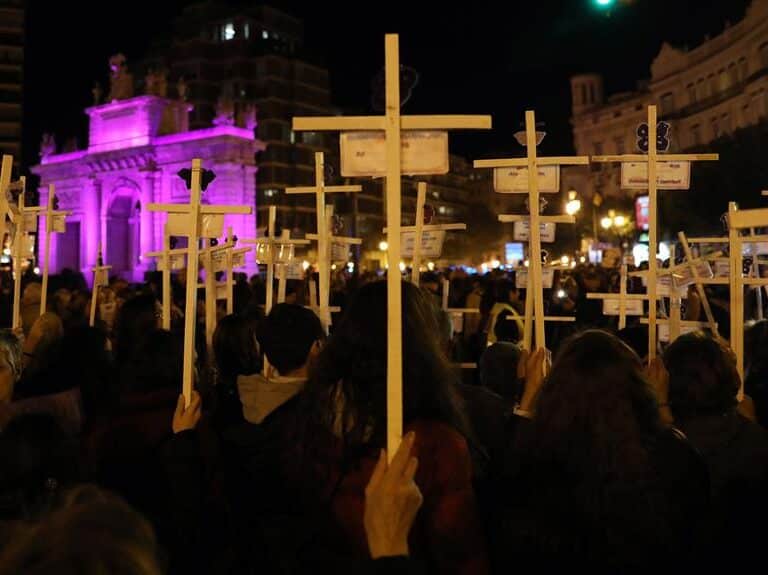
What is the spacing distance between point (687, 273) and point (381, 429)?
446cm

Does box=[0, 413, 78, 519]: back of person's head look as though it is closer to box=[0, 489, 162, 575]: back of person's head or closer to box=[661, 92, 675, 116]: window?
box=[0, 489, 162, 575]: back of person's head

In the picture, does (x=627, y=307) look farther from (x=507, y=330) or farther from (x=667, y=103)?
(x=667, y=103)

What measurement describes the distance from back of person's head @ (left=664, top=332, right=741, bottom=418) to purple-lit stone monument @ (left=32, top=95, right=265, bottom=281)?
117 ft

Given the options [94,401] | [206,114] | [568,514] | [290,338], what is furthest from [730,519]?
[206,114]

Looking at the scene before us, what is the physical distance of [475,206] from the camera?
81.6 m

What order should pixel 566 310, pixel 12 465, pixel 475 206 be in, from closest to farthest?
pixel 12 465, pixel 566 310, pixel 475 206

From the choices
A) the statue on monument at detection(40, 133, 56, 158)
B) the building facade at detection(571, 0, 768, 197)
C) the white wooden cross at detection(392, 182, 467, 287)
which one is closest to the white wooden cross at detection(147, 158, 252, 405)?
the white wooden cross at detection(392, 182, 467, 287)

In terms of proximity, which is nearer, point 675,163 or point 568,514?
point 568,514

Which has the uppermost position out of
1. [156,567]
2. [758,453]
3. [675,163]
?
[675,163]

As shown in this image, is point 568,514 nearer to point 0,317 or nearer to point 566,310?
point 566,310

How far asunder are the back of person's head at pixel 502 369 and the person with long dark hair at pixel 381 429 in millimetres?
2171

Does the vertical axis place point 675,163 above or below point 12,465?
above

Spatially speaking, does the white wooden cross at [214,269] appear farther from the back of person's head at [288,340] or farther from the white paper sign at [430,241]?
the back of person's head at [288,340]

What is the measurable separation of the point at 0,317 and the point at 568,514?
10.3m
